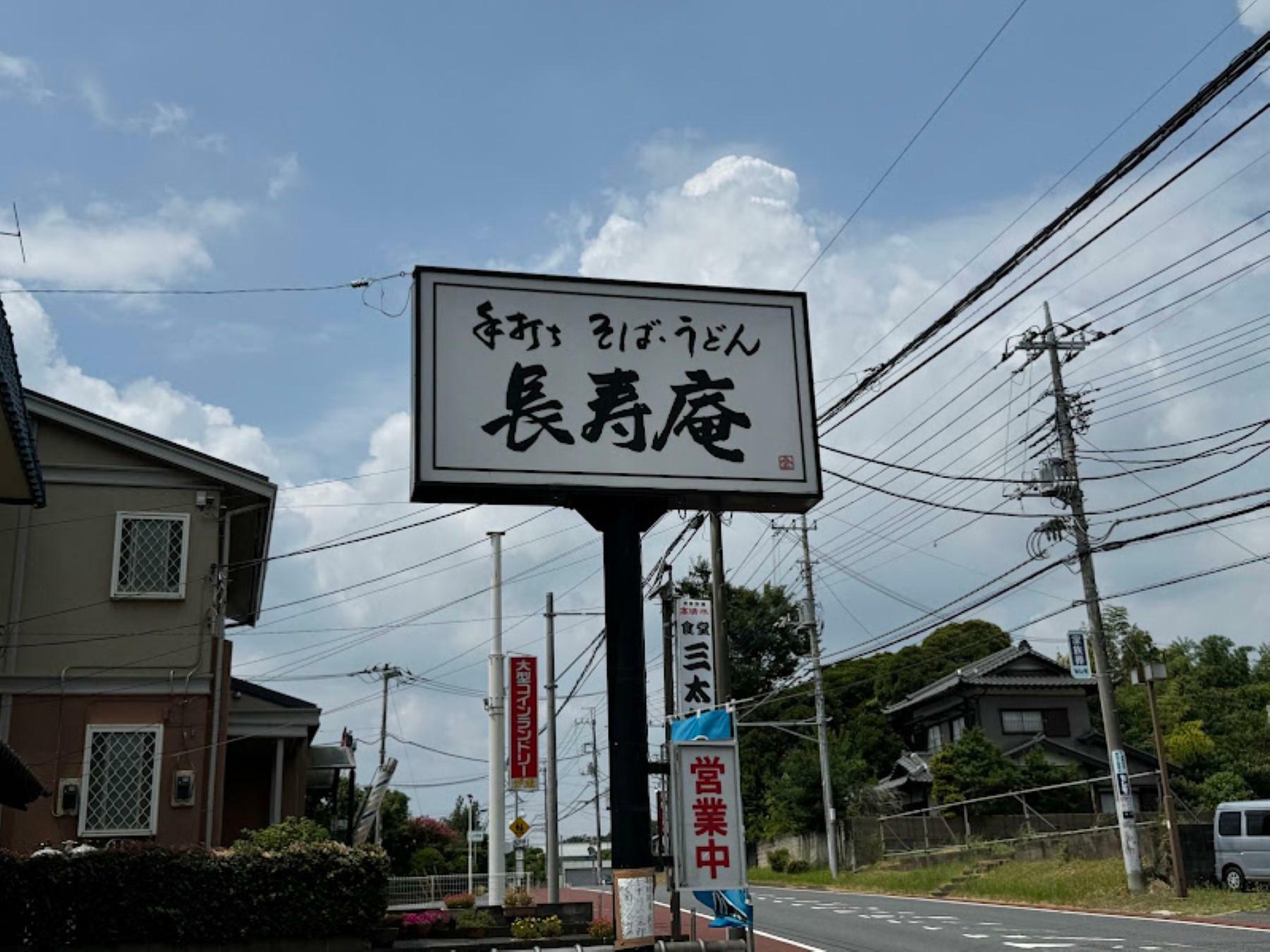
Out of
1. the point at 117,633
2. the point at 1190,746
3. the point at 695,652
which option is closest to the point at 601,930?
the point at 695,652

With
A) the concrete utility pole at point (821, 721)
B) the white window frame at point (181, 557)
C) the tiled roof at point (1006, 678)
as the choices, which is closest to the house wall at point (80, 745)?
the white window frame at point (181, 557)

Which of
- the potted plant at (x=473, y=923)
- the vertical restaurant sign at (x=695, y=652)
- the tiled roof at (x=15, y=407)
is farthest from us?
the potted plant at (x=473, y=923)

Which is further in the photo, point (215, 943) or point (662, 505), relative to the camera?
point (215, 943)

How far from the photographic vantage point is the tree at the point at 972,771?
4072 centimetres

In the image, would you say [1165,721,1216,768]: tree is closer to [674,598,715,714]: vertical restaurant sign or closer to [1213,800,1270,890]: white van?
[1213,800,1270,890]: white van

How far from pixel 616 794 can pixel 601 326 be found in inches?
142

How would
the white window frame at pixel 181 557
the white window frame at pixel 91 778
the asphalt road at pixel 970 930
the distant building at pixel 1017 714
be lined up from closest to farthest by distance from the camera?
1. the asphalt road at pixel 970 930
2. the white window frame at pixel 91 778
3. the white window frame at pixel 181 557
4. the distant building at pixel 1017 714

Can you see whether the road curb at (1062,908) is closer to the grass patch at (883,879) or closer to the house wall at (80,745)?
the grass patch at (883,879)

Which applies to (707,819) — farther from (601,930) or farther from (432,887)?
(432,887)

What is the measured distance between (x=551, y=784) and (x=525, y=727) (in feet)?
11.8

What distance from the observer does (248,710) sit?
22297 millimetres

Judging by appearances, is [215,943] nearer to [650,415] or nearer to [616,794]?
[616,794]

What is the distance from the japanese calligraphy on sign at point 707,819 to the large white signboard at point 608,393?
1980 millimetres

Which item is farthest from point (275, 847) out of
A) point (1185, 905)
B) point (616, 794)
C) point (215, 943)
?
point (1185, 905)
